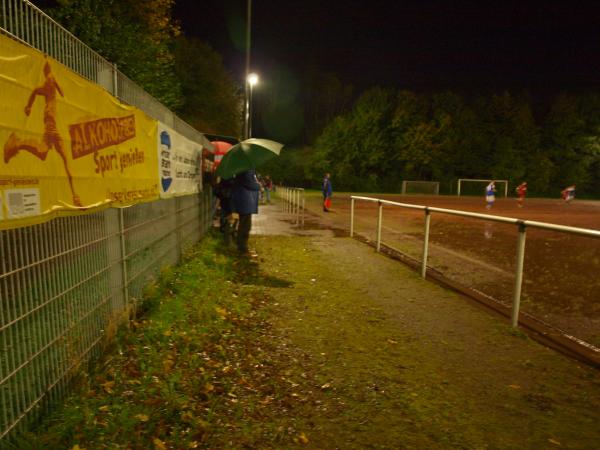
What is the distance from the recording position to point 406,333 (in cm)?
461

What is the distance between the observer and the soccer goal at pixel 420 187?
5119cm

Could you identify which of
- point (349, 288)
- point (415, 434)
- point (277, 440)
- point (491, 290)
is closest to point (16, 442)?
point (277, 440)

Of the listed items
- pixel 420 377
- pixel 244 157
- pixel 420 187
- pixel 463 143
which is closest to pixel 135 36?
pixel 244 157

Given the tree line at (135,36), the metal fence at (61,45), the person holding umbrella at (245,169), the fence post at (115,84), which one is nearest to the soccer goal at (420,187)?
the tree line at (135,36)

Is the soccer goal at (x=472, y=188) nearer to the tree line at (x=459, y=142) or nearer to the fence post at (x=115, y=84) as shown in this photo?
the tree line at (x=459, y=142)

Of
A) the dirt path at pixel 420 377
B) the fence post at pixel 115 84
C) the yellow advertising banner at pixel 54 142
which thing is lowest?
the dirt path at pixel 420 377

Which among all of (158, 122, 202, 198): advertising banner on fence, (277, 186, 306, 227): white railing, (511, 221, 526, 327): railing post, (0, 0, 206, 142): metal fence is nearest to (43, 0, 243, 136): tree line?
(277, 186, 306, 227): white railing

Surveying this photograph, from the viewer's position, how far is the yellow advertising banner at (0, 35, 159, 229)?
2293 millimetres

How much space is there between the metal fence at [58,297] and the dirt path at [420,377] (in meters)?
1.68

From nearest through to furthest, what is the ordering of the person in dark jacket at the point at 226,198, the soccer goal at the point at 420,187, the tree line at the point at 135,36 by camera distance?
1. the person in dark jacket at the point at 226,198
2. the tree line at the point at 135,36
3. the soccer goal at the point at 420,187

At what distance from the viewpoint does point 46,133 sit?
8.71 feet

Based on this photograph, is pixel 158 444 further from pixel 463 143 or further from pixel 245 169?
pixel 463 143

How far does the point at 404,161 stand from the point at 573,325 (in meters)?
52.5

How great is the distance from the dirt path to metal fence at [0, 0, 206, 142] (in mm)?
3043
